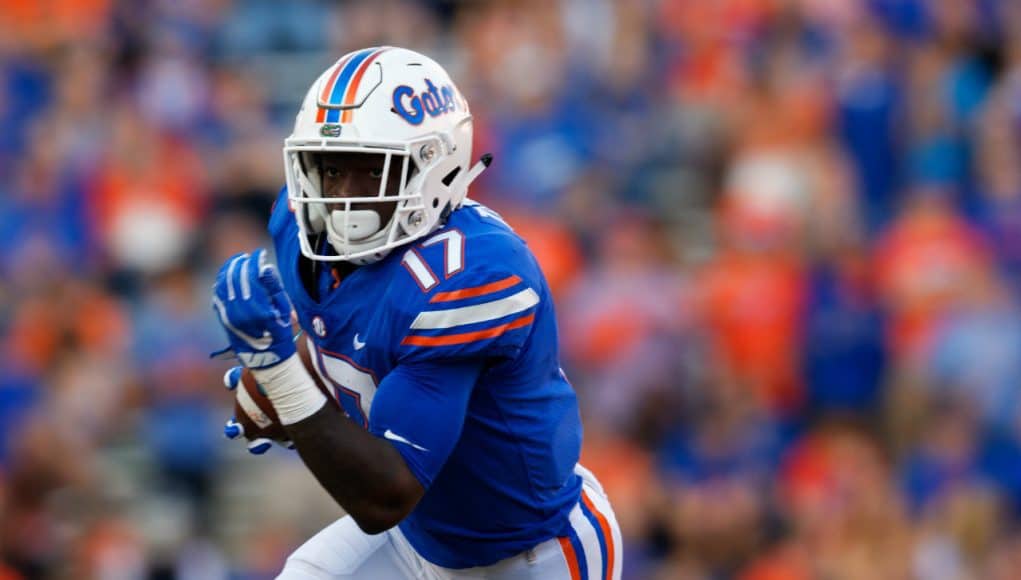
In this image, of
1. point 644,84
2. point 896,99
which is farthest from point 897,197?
point 644,84

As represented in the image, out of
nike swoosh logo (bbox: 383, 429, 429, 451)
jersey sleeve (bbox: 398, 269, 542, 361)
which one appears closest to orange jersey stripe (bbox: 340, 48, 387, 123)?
jersey sleeve (bbox: 398, 269, 542, 361)

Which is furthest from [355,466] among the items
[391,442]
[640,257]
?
[640,257]

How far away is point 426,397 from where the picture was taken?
11.2ft

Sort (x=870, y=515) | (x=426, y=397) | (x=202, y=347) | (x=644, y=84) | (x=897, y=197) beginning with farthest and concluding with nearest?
1. (x=644, y=84)
2. (x=897, y=197)
3. (x=202, y=347)
4. (x=870, y=515)
5. (x=426, y=397)

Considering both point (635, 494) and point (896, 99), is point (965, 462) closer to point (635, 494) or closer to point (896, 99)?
point (635, 494)

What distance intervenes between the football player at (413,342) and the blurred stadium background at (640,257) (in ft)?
9.83

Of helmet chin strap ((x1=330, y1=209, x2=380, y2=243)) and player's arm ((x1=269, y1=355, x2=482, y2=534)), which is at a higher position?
helmet chin strap ((x1=330, y1=209, x2=380, y2=243))

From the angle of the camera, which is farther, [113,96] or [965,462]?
[113,96]

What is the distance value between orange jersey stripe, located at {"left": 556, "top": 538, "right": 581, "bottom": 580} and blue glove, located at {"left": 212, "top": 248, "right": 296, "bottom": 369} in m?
0.92

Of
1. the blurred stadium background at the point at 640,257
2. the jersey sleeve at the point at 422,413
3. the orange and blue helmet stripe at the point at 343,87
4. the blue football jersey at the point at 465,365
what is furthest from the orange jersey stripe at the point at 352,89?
the blurred stadium background at the point at 640,257

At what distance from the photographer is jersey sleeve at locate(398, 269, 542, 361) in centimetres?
343

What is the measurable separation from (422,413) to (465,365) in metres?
0.15

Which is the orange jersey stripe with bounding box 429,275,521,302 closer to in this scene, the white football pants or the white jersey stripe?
the white jersey stripe

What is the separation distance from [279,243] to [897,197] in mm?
5247
